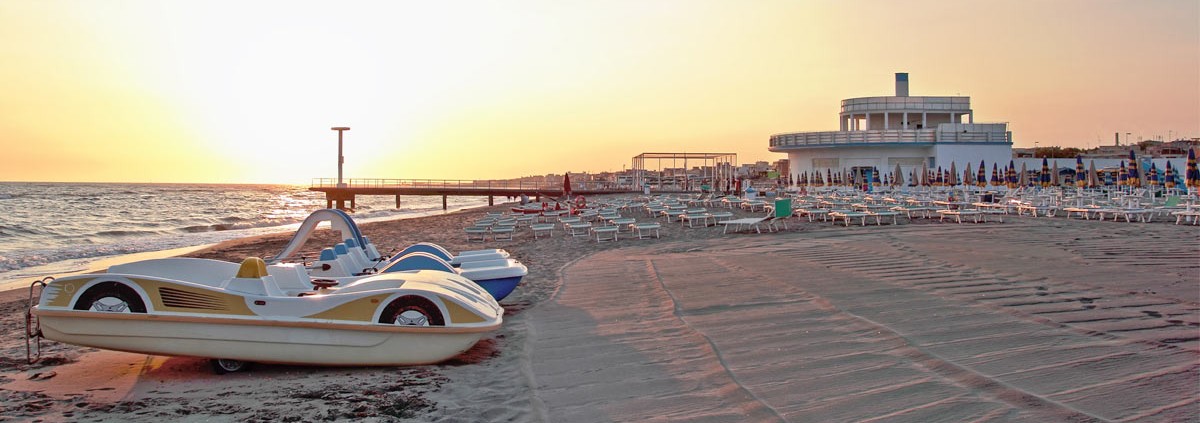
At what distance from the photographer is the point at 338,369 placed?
5223 millimetres

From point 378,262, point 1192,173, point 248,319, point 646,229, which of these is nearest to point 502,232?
point 646,229

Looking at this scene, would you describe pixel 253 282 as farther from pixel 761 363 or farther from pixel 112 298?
pixel 761 363

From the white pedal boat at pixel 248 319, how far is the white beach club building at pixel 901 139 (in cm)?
3450

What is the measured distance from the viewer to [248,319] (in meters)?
4.94

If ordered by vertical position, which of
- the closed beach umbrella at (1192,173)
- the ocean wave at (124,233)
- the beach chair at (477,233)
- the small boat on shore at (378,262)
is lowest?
the ocean wave at (124,233)

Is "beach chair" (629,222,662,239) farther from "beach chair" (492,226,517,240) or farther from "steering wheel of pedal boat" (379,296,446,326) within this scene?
"steering wheel of pedal boat" (379,296,446,326)

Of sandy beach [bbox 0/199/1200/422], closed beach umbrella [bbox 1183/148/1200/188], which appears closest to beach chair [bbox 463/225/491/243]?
sandy beach [bbox 0/199/1200/422]

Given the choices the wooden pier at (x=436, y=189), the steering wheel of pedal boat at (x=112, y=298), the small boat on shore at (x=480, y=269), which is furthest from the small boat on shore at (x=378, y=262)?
the wooden pier at (x=436, y=189)

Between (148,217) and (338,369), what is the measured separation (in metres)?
34.3

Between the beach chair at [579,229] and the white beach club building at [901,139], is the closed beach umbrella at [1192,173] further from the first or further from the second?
the white beach club building at [901,139]

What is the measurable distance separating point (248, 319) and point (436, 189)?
38.4 m

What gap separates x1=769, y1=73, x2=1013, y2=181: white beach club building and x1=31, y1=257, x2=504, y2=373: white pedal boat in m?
34.5

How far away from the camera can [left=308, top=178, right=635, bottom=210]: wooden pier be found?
40844 millimetres

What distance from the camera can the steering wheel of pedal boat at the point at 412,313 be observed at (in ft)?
16.6
